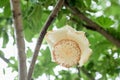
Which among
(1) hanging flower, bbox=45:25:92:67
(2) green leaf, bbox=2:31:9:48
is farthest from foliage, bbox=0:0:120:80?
(1) hanging flower, bbox=45:25:92:67

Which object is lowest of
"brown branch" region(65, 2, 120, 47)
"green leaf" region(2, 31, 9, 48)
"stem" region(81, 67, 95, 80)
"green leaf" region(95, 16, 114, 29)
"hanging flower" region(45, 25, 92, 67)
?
"hanging flower" region(45, 25, 92, 67)

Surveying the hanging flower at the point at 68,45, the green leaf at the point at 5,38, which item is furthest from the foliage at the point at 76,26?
the hanging flower at the point at 68,45

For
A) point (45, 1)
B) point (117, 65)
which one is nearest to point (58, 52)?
point (45, 1)

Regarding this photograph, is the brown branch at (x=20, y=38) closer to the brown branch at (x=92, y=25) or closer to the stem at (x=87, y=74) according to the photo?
Answer: the brown branch at (x=92, y=25)

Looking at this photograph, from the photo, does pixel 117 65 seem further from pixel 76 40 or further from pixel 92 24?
pixel 76 40

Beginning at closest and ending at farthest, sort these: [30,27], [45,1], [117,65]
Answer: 1. [45,1]
2. [30,27]
3. [117,65]

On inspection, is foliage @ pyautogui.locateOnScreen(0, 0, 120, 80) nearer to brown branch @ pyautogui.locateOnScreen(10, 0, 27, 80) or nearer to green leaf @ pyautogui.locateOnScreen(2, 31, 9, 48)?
green leaf @ pyautogui.locateOnScreen(2, 31, 9, 48)
